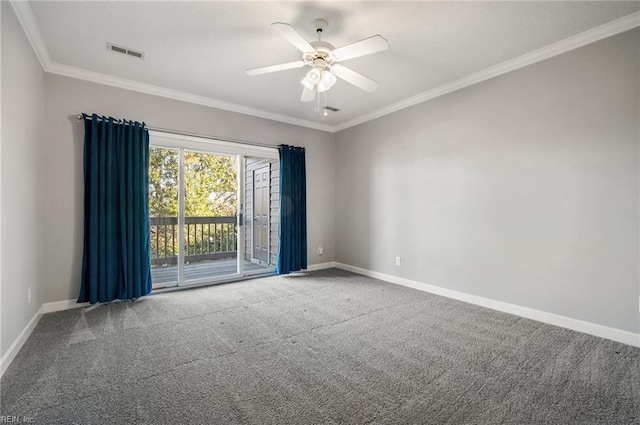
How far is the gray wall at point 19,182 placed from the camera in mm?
2061

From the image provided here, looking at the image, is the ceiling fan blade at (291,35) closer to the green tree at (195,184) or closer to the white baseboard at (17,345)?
the green tree at (195,184)

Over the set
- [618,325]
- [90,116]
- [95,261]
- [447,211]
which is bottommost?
[618,325]

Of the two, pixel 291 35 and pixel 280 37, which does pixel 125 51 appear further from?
pixel 291 35

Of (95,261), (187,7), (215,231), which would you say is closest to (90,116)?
(95,261)

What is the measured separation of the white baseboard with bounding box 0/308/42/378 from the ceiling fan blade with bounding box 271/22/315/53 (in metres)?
2.89

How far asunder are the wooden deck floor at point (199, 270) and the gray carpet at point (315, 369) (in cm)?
111

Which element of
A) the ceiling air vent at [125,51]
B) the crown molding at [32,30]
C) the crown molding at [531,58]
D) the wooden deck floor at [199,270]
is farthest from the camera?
the wooden deck floor at [199,270]

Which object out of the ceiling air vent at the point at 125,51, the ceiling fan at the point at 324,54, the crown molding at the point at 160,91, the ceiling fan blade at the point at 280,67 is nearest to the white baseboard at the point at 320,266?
the crown molding at the point at 160,91

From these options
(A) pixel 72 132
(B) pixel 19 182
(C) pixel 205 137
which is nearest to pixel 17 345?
(B) pixel 19 182

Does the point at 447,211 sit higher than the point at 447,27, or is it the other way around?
the point at 447,27

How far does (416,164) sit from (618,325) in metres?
2.60

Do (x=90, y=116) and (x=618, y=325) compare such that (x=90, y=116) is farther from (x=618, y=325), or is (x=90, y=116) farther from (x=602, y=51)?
(x=618, y=325)

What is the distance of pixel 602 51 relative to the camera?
260cm

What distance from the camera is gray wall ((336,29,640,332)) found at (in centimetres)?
252
